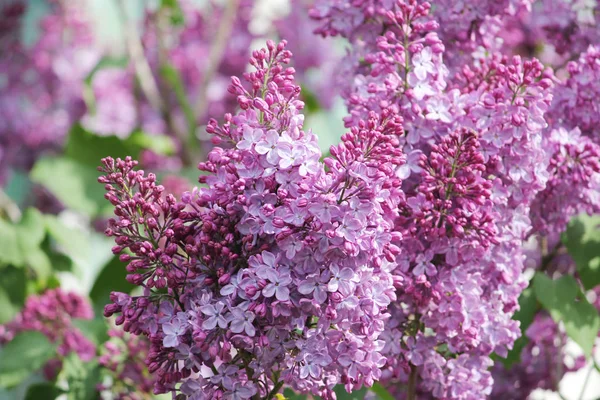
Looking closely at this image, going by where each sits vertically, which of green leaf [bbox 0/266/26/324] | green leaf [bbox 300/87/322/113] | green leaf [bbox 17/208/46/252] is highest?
green leaf [bbox 300/87/322/113]

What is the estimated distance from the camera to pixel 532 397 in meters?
1.23

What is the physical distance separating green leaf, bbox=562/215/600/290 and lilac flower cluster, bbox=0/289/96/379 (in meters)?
0.66

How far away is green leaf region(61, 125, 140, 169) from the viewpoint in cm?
167

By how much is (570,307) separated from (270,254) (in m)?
0.44

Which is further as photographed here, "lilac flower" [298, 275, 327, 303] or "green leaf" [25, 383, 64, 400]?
"green leaf" [25, 383, 64, 400]

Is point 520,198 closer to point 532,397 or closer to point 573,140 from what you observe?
point 573,140

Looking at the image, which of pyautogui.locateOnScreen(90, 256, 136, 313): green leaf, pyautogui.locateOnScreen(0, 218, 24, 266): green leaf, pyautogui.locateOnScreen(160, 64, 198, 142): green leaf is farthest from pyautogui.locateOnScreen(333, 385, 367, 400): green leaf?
pyautogui.locateOnScreen(160, 64, 198, 142): green leaf

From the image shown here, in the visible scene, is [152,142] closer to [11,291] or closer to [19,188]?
[11,291]

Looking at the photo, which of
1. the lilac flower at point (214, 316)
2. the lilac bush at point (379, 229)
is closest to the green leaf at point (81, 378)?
the lilac bush at point (379, 229)

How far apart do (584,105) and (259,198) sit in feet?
1.39

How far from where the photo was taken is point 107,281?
1394 millimetres

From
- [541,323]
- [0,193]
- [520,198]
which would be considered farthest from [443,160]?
[0,193]

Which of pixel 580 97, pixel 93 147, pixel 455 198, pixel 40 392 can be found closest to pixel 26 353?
pixel 40 392

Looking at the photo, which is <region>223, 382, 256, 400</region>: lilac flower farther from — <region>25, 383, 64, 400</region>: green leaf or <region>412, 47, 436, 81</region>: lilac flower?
<region>25, 383, 64, 400</region>: green leaf
